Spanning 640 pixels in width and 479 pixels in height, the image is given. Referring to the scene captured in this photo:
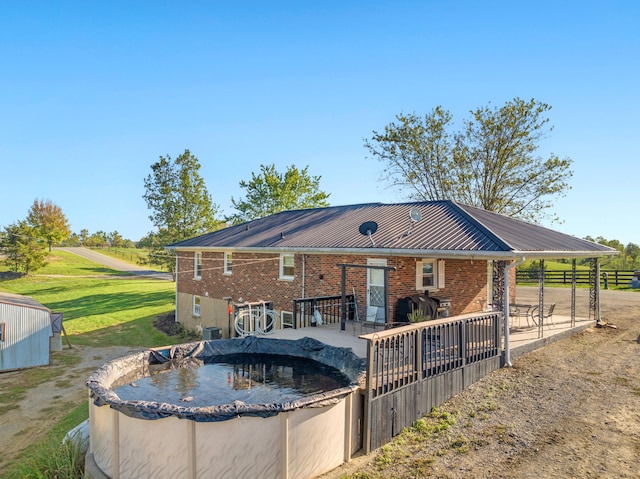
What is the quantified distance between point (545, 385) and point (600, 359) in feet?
9.50

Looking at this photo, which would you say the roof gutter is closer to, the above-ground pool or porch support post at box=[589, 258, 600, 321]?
porch support post at box=[589, 258, 600, 321]

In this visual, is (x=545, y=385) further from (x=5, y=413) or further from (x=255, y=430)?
(x=5, y=413)

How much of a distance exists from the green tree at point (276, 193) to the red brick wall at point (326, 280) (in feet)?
51.8

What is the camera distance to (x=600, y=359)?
9562mm

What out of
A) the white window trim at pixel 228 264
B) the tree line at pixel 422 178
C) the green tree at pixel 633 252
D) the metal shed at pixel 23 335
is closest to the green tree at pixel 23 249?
the tree line at pixel 422 178

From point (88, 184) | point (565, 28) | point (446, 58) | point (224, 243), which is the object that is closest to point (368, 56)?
point (446, 58)

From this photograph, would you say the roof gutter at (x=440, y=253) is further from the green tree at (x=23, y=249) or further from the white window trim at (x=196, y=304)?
the green tree at (x=23, y=249)

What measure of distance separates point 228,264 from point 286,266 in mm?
4032

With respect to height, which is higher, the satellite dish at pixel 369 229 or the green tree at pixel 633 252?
the satellite dish at pixel 369 229

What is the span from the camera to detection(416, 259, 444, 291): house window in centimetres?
1216

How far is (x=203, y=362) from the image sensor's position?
350 inches

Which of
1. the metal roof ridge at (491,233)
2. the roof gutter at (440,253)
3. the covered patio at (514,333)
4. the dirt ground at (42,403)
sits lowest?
the dirt ground at (42,403)

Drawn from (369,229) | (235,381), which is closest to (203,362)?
(235,381)

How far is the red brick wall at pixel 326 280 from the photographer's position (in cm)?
1190
